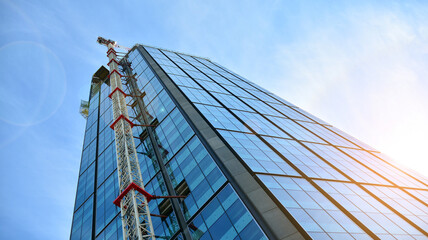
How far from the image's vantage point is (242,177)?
22484 mm

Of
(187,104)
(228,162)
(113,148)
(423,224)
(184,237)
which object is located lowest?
(423,224)

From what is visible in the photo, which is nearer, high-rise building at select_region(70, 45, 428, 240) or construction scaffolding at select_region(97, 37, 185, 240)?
high-rise building at select_region(70, 45, 428, 240)

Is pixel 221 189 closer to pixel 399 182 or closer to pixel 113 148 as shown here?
pixel 399 182

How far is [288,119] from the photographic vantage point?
48250 millimetres

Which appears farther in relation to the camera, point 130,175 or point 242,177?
point 130,175

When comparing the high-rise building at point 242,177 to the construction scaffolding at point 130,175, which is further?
the construction scaffolding at point 130,175

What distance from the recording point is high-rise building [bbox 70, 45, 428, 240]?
20797mm

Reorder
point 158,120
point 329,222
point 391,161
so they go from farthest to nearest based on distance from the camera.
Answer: point 391,161 → point 158,120 → point 329,222

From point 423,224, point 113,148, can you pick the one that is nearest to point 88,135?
point 113,148

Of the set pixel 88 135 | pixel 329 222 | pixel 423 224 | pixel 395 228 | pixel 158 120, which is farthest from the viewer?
pixel 88 135

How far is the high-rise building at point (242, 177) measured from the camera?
20.8 metres

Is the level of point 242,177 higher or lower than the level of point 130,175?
lower

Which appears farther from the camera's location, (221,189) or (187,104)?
(187,104)

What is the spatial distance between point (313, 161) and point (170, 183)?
15.6 metres
